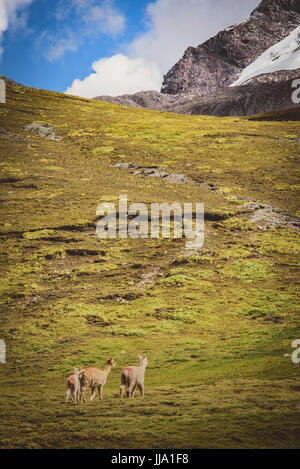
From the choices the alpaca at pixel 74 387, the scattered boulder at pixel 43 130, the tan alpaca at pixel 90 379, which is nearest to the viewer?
the alpaca at pixel 74 387

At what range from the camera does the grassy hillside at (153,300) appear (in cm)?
738

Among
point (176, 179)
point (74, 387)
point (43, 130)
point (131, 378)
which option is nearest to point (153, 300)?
point (131, 378)

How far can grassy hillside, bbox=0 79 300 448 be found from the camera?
24.2 feet

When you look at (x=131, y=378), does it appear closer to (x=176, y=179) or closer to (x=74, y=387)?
(x=74, y=387)

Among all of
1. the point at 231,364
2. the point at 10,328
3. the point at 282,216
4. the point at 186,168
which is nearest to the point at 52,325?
the point at 10,328

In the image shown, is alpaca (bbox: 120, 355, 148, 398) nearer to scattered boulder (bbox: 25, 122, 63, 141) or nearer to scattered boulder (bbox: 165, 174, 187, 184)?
scattered boulder (bbox: 165, 174, 187, 184)

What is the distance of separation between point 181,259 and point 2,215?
16.4 meters

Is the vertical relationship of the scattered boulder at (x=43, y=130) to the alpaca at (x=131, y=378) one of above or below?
above

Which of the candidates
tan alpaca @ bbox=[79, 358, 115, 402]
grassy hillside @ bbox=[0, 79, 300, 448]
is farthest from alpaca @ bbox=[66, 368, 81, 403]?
grassy hillside @ bbox=[0, 79, 300, 448]

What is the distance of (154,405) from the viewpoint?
28.0 feet

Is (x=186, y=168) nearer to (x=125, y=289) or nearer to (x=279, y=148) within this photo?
Result: (x=279, y=148)

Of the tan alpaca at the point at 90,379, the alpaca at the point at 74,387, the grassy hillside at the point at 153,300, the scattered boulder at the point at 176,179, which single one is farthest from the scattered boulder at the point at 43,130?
the alpaca at the point at 74,387

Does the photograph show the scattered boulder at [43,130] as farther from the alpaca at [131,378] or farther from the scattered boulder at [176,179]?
the alpaca at [131,378]

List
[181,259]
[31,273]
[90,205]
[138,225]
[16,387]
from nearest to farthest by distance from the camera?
[16,387], [31,273], [181,259], [138,225], [90,205]
